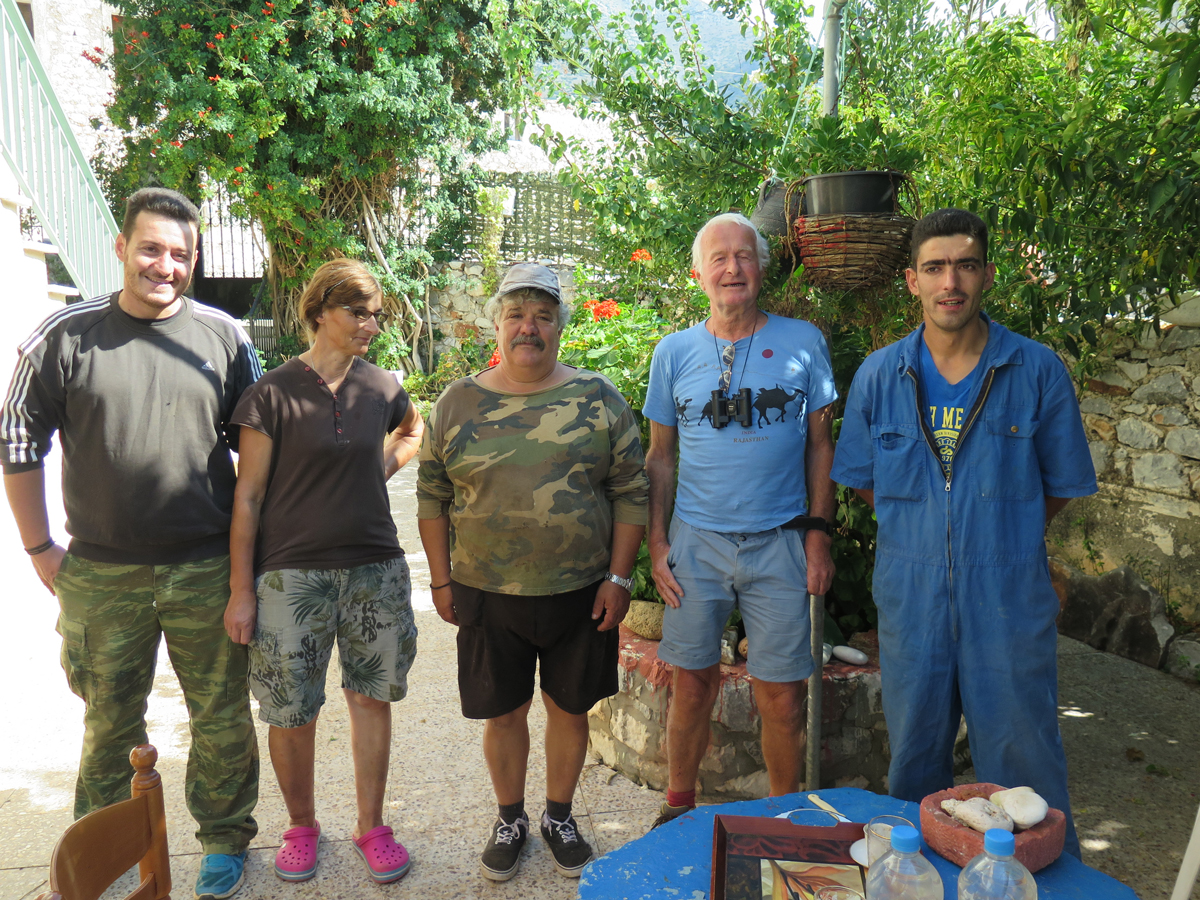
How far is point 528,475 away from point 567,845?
121 centimetres

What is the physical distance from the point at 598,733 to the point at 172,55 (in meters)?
9.94

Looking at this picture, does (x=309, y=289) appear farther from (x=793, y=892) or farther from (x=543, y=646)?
(x=793, y=892)

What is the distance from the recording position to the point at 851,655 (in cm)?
307

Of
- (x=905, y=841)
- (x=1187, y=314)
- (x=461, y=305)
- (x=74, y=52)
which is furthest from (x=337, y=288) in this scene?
(x=74, y=52)

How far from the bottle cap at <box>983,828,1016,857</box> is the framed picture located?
0.84ft

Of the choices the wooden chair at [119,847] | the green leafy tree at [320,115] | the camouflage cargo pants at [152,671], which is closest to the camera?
the wooden chair at [119,847]

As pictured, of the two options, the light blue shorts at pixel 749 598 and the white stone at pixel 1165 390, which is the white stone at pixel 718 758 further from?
the white stone at pixel 1165 390

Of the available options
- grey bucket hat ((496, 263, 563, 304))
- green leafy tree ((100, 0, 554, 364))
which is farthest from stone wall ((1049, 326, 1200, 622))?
green leafy tree ((100, 0, 554, 364))

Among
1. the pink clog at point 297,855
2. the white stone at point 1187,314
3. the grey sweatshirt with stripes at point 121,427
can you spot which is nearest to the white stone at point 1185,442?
the white stone at point 1187,314

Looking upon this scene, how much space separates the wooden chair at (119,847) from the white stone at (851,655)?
7.61ft

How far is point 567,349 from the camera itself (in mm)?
4305

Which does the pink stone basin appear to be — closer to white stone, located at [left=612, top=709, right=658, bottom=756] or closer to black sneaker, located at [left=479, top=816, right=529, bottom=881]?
black sneaker, located at [left=479, top=816, right=529, bottom=881]

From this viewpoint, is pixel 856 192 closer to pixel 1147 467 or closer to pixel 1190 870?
pixel 1190 870

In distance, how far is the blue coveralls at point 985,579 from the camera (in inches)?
86.5
